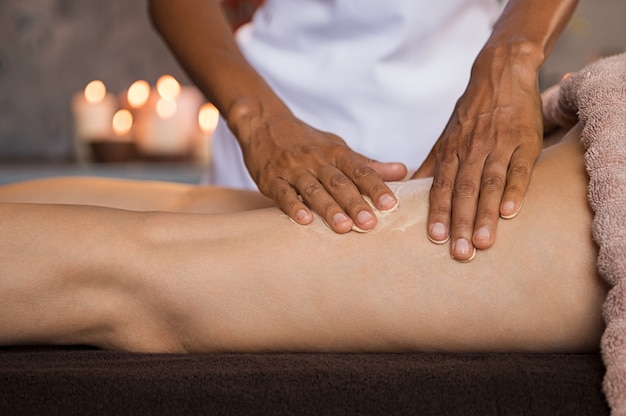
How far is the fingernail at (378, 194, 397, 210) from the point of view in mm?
963

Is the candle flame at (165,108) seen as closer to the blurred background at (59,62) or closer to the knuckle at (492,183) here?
the blurred background at (59,62)

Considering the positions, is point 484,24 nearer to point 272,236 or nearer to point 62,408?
point 272,236

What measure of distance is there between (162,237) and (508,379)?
42cm

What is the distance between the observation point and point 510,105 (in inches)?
42.1

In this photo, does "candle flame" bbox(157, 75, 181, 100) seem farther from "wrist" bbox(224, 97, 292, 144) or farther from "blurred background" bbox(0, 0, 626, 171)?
"wrist" bbox(224, 97, 292, 144)

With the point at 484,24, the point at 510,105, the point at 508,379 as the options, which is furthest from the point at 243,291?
the point at 484,24

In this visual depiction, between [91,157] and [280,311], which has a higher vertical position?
[280,311]

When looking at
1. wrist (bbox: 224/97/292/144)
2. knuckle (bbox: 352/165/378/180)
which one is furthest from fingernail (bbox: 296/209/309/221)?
wrist (bbox: 224/97/292/144)

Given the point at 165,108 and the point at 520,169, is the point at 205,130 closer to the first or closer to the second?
the point at 165,108

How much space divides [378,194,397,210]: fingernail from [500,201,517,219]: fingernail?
13 centimetres

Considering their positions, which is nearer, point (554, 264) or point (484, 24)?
point (554, 264)

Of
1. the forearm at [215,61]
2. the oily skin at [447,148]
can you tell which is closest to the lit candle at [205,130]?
the forearm at [215,61]

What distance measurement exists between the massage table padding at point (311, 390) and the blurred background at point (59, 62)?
2.71 meters

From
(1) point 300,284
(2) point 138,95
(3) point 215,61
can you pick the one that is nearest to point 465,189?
(1) point 300,284
